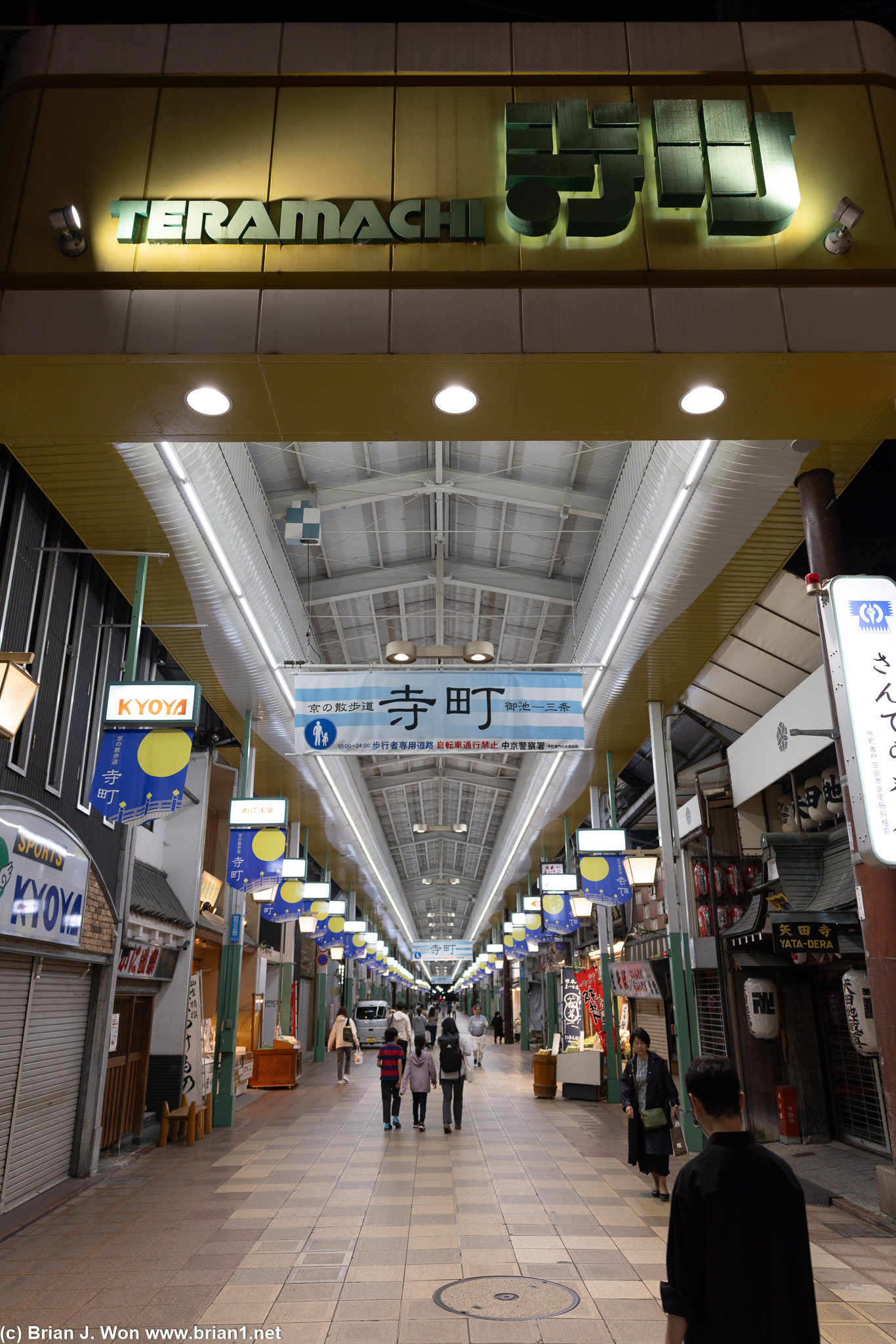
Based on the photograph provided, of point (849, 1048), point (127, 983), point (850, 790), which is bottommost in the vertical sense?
point (849, 1048)

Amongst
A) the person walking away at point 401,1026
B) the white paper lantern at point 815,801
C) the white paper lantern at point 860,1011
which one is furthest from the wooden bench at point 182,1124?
the white paper lantern at point 815,801

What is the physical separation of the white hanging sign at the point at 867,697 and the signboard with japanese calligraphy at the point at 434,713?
346 centimetres

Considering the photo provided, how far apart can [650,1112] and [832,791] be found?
15.3 feet

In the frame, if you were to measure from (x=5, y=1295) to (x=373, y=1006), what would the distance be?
25862 millimetres

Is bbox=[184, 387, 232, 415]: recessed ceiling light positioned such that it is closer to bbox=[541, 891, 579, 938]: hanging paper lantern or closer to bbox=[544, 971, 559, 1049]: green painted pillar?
bbox=[541, 891, 579, 938]: hanging paper lantern

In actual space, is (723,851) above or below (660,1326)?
above

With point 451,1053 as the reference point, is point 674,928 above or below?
above

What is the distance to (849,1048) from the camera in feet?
35.1

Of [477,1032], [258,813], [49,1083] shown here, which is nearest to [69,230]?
[49,1083]

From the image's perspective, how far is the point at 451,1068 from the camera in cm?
1249

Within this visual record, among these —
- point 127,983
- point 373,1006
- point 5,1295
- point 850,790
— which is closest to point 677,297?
point 850,790

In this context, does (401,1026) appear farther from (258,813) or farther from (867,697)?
(867,697)

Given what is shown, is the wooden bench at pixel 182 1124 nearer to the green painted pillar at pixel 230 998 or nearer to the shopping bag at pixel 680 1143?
the green painted pillar at pixel 230 998

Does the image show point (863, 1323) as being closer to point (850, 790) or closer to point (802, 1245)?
point (850, 790)
